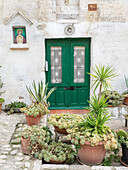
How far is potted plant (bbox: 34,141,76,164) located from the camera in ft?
11.1

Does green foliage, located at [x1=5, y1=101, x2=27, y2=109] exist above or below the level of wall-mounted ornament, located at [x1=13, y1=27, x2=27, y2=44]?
below

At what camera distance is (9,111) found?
5.89m

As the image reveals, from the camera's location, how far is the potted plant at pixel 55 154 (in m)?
3.38

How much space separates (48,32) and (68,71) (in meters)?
1.36

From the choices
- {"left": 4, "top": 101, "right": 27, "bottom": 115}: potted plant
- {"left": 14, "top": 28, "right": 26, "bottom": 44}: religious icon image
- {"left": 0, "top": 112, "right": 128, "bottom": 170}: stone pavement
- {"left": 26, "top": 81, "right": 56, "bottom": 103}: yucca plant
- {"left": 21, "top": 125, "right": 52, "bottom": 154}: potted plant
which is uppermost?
{"left": 14, "top": 28, "right": 26, "bottom": 44}: religious icon image

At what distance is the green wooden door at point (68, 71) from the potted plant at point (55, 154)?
2850 millimetres

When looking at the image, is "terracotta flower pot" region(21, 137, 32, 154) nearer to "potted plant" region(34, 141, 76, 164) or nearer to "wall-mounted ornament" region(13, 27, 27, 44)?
"potted plant" region(34, 141, 76, 164)

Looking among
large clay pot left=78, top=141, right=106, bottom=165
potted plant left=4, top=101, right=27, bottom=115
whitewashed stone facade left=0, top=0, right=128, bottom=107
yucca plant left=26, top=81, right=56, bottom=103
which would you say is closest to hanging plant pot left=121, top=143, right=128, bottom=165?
large clay pot left=78, top=141, right=106, bottom=165

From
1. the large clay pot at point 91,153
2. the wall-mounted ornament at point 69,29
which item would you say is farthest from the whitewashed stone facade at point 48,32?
the large clay pot at point 91,153

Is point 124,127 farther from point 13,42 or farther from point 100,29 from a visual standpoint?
point 13,42

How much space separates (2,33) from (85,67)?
2760 millimetres

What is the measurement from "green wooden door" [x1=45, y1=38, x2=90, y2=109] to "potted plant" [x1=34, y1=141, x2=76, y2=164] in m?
2.85

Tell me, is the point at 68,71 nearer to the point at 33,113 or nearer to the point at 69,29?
the point at 69,29

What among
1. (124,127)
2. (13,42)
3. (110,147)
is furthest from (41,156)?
(13,42)
